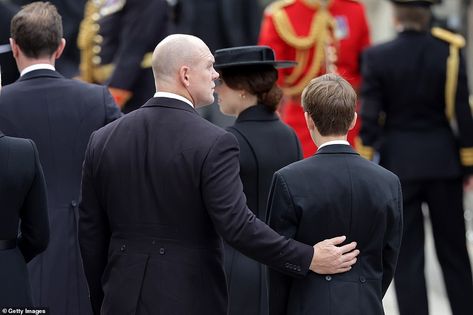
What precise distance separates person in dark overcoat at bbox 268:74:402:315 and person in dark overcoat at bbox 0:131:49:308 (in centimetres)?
91

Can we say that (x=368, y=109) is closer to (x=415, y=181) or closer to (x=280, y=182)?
(x=415, y=181)

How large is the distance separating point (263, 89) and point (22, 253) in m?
1.27

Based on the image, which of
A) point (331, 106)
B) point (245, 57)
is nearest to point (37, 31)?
point (245, 57)

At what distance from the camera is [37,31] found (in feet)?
17.6

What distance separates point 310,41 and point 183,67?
3649mm

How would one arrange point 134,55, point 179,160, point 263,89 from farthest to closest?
point 134,55
point 263,89
point 179,160

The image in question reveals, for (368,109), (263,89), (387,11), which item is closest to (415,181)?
(368,109)

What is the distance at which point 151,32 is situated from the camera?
25.4ft

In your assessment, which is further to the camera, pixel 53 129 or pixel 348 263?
pixel 53 129

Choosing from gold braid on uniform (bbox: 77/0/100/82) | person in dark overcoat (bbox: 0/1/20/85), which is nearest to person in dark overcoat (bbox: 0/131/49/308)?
person in dark overcoat (bbox: 0/1/20/85)

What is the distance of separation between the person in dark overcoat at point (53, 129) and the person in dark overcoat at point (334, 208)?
1.21 metres

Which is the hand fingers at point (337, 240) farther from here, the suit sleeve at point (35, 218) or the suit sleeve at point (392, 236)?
the suit sleeve at point (35, 218)

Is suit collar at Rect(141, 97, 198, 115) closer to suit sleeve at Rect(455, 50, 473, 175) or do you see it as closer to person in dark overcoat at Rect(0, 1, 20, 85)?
person in dark overcoat at Rect(0, 1, 20, 85)

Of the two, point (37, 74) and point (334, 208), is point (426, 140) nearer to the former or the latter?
point (37, 74)
